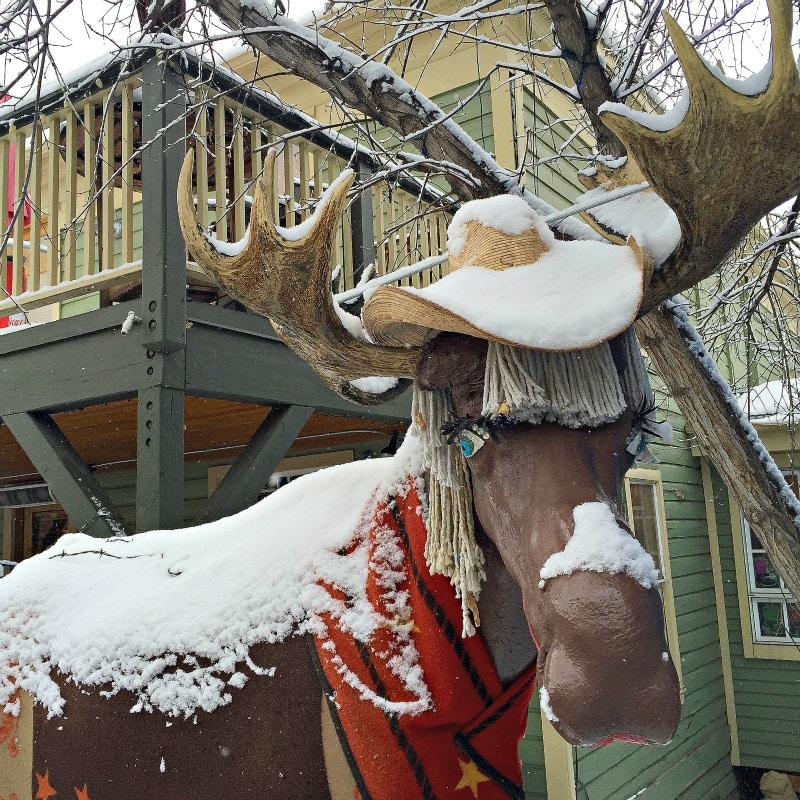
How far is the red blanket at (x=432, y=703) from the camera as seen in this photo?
1451 millimetres

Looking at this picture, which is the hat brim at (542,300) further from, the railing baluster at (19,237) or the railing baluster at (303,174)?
the railing baluster at (19,237)

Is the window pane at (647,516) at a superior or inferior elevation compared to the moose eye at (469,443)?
inferior

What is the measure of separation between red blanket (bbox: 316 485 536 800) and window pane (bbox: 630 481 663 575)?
6.35m

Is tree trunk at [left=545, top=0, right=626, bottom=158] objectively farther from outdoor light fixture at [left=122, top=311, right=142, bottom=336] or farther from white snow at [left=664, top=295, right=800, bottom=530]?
outdoor light fixture at [left=122, top=311, right=142, bottom=336]

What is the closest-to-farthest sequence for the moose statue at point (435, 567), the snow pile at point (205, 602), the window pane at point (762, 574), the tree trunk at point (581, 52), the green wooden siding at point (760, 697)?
the moose statue at point (435, 567)
the snow pile at point (205, 602)
the tree trunk at point (581, 52)
the green wooden siding at point (760, 697)
the window pane at point (762, 574)

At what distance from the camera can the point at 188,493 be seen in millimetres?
7863

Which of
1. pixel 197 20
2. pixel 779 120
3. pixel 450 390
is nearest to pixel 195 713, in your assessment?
pixel 450 390

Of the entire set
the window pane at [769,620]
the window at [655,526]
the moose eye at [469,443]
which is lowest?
the window pane at [769,620]

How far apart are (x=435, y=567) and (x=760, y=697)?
28.3 ft

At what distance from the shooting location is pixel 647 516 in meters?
7.85

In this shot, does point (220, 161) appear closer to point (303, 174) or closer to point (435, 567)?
point (303, 174)

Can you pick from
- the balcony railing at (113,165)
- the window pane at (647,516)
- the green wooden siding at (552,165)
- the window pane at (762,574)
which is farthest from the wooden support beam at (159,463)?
the window pane at (762,574)

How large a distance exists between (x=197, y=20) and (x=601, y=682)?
10.9 ft

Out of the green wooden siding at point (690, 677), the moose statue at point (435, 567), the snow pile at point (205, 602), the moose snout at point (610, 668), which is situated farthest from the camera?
the green wooden siding at point (690, 677)
